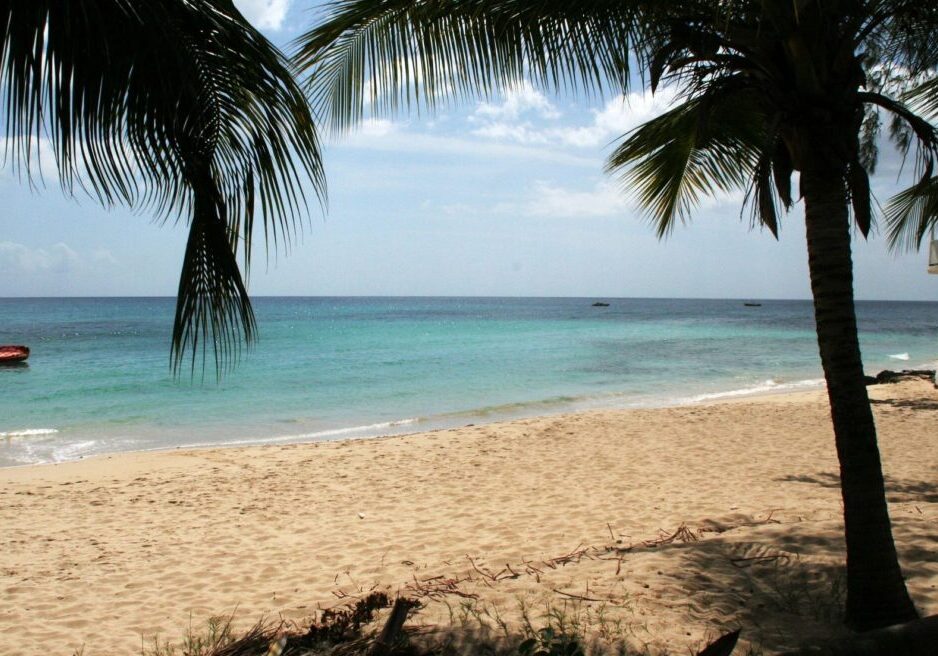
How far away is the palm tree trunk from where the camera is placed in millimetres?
3066

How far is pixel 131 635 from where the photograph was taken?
13.0ft

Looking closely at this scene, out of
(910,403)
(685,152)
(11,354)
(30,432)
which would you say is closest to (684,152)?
(685,152)

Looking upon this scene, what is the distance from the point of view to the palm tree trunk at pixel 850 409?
307 centimetres

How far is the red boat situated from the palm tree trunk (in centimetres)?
2842

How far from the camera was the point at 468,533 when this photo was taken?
5883 millimetres

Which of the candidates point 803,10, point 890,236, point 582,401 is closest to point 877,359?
point 582,401

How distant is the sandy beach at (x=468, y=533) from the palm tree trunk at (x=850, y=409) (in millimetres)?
279

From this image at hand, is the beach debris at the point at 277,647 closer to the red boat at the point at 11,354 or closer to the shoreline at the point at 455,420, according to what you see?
the shoreline at the point at 455,420

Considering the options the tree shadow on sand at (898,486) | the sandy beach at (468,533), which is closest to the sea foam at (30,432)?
the sandy beach at (468,533)

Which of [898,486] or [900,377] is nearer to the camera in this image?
[898,486]

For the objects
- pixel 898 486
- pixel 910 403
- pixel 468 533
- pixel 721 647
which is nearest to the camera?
pixel 721 647

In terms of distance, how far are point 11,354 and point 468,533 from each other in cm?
2557

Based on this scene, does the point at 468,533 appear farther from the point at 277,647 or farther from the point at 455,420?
the point at 455,420

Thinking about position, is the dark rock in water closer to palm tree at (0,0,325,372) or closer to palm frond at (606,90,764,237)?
palm frond at (606,90,764,237)
